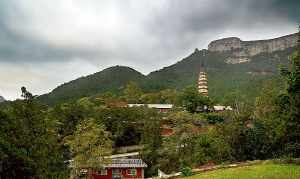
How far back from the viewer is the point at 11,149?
1070 inches

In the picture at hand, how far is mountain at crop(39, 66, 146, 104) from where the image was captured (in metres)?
131

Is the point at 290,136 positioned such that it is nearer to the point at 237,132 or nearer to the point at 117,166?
the point at 237,132

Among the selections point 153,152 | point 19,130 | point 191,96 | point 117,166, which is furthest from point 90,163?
point 191,96

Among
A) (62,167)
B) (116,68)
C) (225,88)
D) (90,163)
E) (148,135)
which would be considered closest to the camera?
(62,167)

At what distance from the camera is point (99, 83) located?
143375 millimetres

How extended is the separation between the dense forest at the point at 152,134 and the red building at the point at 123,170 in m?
1.59

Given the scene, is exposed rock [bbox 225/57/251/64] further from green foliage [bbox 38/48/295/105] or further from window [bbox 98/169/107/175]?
window [bbox 98/169/107/175]

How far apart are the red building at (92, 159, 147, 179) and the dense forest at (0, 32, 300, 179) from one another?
62.5 inches

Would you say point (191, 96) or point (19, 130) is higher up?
point (191, 96)

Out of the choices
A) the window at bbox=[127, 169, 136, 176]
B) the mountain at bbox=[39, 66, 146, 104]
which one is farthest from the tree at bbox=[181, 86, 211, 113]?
the mountain at bbox=[39, 66, 146, 104]

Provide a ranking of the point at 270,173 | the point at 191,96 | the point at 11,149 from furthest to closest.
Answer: the point at 191,96
the point at 11,149
the point at 270,173

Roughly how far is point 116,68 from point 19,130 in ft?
427

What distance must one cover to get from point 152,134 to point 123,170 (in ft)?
19.6

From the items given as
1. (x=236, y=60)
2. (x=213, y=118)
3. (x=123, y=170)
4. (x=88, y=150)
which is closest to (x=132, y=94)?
(x=213, y=118)
